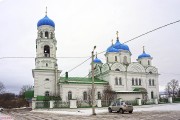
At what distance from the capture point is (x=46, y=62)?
45.0 meters

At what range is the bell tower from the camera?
44344 millimetres

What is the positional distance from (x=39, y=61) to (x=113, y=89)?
53.5 ft

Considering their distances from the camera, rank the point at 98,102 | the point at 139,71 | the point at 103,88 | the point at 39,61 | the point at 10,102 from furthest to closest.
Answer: the point at 10,102
the point at 139,71
the point at 103,88
the point at 39,61
the point at 98,102

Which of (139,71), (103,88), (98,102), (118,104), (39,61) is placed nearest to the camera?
(118,104)

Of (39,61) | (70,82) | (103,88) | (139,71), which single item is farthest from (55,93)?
(139,71)

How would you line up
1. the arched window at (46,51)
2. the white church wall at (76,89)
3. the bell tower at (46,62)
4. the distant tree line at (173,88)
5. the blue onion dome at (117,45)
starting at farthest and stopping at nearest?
the distant tree line at (173,88)
the blue onion dome at (117,45)
the arched window at (46,51)
the white church wall at (76,89)
the bell tower at (46,62)

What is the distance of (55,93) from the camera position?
45188 millimetres

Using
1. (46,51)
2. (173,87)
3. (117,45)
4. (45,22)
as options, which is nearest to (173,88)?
(173,87)

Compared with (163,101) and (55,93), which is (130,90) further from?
(55,93)

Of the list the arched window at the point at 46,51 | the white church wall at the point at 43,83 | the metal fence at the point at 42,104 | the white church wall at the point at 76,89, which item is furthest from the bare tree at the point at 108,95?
the arched window at the point at 46,51

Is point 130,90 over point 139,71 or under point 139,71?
under

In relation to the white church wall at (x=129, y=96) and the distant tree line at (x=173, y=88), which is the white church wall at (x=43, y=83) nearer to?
the white church wall at (x=129, y=96)

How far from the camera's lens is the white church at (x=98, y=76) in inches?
1763

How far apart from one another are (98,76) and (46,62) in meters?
14.8
